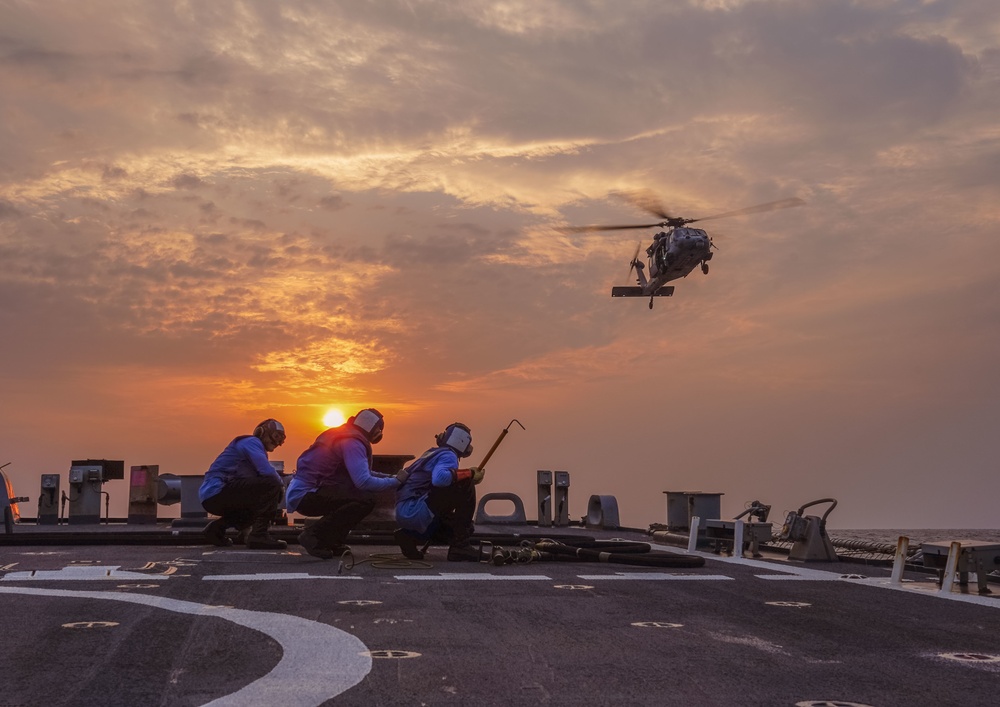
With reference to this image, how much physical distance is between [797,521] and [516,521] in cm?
1127

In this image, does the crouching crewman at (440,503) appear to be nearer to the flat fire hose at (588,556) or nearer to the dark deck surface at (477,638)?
the flat fire hose at (588,556)

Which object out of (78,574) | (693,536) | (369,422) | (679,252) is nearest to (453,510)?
(369,422)

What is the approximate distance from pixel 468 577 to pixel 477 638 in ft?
15.7

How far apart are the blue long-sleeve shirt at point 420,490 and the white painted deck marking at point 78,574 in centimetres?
364

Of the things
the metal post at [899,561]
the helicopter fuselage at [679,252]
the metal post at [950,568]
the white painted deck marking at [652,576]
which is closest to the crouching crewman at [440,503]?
the white painted deck marking at [652,576]

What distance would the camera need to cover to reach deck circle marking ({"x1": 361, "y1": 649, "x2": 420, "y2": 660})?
7.72m

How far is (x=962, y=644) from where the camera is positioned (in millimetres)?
9109

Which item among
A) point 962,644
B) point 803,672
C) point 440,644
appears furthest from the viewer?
point 962,644

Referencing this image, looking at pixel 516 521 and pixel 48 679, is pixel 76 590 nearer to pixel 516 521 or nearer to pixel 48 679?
pixel 48 679

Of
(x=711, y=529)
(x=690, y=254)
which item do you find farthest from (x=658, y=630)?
(x=690, y=254)

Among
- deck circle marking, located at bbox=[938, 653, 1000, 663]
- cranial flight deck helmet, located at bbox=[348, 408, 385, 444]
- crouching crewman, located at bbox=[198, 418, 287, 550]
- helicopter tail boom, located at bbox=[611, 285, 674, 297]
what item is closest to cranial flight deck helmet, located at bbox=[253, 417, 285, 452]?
crouching crewman, located at bbox=[198, 418, 287, 550]

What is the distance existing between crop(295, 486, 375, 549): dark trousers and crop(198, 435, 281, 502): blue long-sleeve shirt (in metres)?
1.81

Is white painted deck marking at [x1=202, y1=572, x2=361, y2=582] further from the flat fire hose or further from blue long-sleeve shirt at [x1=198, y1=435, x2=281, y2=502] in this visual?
blue long-sleeve shirt at [x1=198, y1=435, x2=281, y2=502]

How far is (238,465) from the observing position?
17797 millimetres
